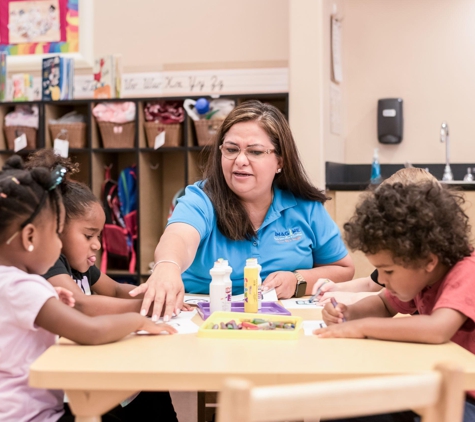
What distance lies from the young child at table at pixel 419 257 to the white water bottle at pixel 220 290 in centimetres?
32

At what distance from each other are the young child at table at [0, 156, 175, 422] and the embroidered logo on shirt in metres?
0.89

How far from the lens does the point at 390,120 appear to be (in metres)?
4.70

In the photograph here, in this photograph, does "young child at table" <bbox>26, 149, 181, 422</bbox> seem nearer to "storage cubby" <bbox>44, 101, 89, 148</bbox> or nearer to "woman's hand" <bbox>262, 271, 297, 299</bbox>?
"woman's hand" <bbox>262, 271, 297, 299</bbox>

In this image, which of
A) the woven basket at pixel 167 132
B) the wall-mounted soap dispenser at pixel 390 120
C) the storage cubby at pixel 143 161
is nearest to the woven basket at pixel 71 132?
the storage cubby at pixel 143 161

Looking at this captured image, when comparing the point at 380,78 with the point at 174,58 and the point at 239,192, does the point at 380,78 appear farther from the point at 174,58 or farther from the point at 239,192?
the point at 239,192

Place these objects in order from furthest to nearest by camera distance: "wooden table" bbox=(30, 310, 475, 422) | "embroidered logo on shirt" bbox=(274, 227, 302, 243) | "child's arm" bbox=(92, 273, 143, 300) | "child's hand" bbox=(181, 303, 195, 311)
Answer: "embroidered logo on shirt" bbox=(274, 227, 302, 243) → "child's arm" bbox=(92, 273, 143, 300) → "child's hand" bbox=(181, 303, 195, 311) → "wooden table" bbox=(30, 310, 475, 422)

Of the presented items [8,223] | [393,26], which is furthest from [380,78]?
[8,223]

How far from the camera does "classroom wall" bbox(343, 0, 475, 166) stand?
4648 mm

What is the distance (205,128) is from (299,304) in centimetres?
258

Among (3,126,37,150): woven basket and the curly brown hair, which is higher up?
(3,126,37,150): woven basket

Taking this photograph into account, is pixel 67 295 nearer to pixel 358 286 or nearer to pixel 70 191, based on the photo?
pixel 70 191

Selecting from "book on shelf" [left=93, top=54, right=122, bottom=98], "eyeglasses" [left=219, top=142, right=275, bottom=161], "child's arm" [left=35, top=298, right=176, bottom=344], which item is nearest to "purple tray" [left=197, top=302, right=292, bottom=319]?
"child's arm" [left=35, top=298, right=176, bottom=344]

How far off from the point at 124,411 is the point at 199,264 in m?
0.58

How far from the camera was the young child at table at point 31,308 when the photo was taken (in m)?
1.38
